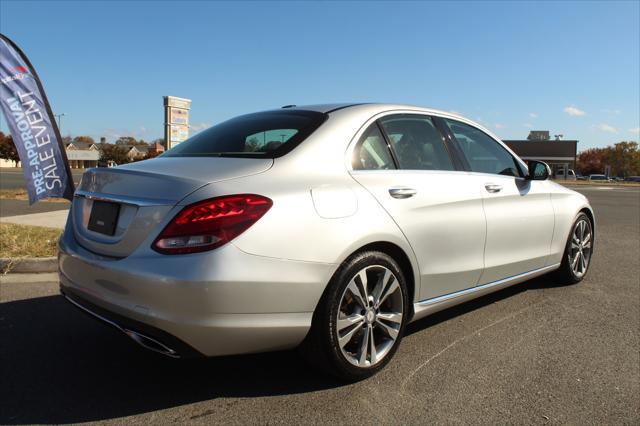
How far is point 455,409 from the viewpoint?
2562mm

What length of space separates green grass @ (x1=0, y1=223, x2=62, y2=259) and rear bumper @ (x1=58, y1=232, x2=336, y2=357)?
3994mm

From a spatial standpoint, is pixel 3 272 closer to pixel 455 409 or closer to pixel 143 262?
pixel 143 262

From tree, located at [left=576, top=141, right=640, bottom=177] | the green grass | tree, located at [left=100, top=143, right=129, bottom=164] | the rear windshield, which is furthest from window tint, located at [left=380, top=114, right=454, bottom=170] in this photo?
tree, located at [left=576, top=141, right=640, bottom=177]

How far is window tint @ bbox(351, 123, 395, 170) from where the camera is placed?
301 centimetres

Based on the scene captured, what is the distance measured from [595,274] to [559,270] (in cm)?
101

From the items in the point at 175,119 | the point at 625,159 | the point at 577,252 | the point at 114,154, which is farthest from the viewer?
the point at 625,159

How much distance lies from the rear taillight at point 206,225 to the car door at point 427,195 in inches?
32.9

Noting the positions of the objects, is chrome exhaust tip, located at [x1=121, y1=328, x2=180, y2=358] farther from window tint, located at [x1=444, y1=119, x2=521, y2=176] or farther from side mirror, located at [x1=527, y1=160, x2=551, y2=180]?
side mirror, located at [x1=527, y1=160, x2=551, y2=180]

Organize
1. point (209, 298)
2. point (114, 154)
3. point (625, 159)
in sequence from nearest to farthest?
1. point (209, 298)
2. point (114, 154)
3. point (625, 159)

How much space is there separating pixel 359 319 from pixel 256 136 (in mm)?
1339

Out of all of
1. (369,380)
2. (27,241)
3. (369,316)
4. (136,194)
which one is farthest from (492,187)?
(27,241)

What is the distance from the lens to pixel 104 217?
2688mm

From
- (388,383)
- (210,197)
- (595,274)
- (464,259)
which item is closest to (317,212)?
(210,197)

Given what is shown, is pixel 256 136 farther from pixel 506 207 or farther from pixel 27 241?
pixel 27 241
